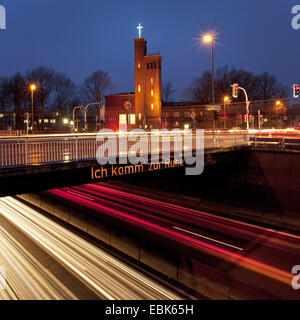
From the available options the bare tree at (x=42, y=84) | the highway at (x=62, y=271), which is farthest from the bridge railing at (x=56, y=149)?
the bare tree at (x=42, y=84)

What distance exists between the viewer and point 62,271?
44.3 ft

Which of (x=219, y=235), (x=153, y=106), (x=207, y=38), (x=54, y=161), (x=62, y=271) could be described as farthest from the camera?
(x=153, y=106)

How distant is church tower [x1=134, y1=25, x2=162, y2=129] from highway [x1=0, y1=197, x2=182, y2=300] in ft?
183

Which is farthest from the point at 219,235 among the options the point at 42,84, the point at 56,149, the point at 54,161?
the point at 42,84

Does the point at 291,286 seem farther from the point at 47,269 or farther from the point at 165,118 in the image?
the point at 165,118

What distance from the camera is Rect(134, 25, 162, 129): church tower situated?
235ft

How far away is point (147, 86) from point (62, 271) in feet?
207

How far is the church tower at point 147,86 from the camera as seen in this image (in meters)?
71.8

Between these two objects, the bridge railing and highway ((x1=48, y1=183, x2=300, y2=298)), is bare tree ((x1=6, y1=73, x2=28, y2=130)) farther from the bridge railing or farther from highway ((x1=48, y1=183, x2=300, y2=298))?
the bridge railing

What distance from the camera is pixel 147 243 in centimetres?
1389

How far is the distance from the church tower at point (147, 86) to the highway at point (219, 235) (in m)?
47.9

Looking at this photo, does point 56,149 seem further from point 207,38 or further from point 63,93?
point 63,93

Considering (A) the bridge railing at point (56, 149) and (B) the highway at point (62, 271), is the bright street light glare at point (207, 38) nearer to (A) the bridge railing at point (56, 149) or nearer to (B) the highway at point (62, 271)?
(A) the bridge railing at point (56, 149)

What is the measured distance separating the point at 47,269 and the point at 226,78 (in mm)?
75507
